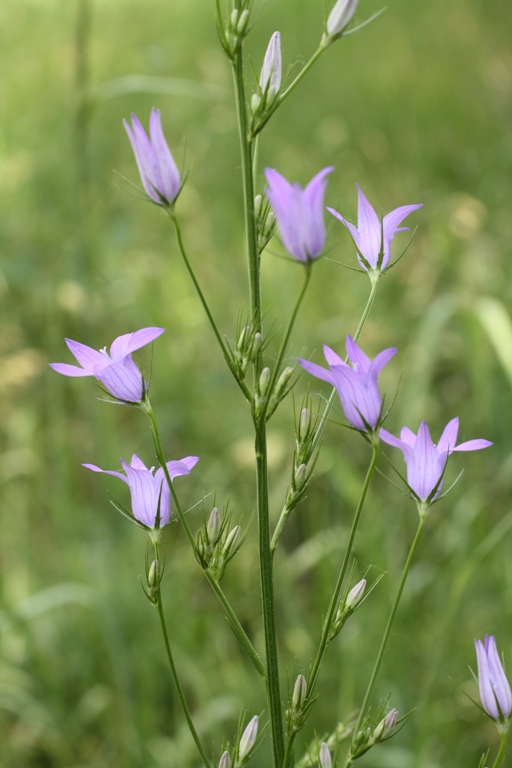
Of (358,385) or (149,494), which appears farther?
(149,494)

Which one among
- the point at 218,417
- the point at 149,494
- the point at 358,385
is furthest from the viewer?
the point at 218,417

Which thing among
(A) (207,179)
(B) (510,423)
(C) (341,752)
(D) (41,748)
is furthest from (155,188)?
(A) (207,179)

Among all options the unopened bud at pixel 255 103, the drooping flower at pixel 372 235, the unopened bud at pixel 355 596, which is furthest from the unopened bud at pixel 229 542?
the unopened bud at pixel 255 103

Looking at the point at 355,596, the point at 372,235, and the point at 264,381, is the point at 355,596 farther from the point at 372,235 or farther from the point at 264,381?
the point at 372,235

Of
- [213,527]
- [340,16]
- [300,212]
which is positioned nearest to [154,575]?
[213,527]

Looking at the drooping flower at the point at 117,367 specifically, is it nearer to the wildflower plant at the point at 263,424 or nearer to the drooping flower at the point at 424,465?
the wildflower plant at the point at 263,424

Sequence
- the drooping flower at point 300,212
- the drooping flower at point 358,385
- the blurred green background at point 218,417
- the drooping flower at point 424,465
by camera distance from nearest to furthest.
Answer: the drooping flower at point 300,212
the drooping flower at point 358,385
the drooping flower at point 424,465
the blurred green background at point 218,417

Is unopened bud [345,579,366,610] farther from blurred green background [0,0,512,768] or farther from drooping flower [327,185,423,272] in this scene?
blurred green background [0,0,512,768]
